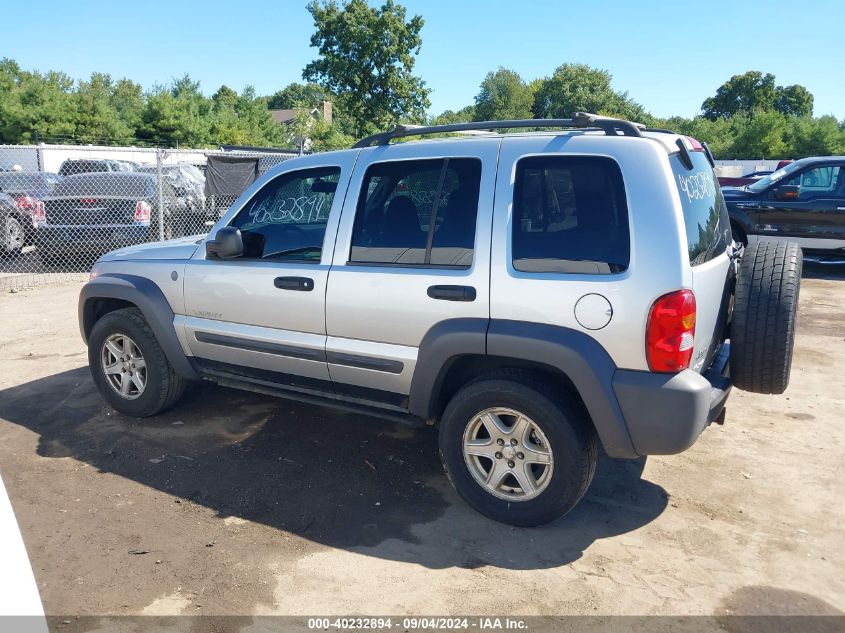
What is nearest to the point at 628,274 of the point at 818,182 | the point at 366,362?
the point at 366,362

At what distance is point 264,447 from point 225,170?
9.78m

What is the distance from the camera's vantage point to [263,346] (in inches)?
168

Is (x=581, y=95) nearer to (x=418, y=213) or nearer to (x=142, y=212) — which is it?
(x=142, y=212)

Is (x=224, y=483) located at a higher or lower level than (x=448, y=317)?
lower

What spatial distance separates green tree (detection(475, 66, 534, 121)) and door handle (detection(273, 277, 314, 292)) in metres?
88.1

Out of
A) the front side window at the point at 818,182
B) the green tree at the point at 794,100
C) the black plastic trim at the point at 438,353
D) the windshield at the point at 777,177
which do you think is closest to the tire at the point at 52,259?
the black plastic trim at the point at 438,353

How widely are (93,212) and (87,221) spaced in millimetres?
171

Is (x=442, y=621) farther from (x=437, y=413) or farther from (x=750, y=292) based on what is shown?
(x=750, y=292)

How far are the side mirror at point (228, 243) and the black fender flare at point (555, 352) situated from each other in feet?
4.70

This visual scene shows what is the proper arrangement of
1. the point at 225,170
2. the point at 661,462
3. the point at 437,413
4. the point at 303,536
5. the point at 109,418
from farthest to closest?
the point at 225,170, the point at 109,418, the point at 661,462, the point at 437,413, the point at 303,536

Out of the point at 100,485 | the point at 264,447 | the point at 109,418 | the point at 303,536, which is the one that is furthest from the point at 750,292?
the point at 109,418

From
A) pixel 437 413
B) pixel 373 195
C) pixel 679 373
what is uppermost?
pixel 373 195

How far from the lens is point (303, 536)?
3477 millimetres

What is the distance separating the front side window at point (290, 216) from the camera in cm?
414
